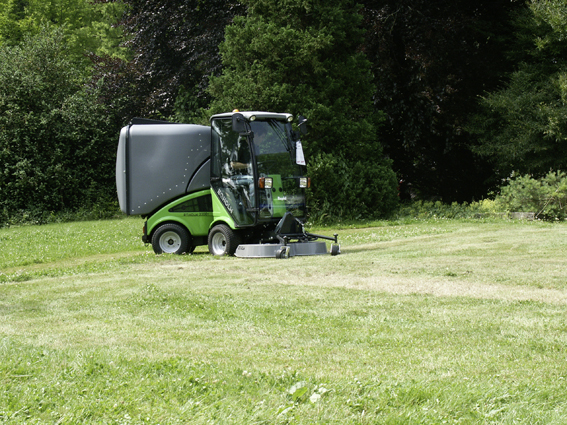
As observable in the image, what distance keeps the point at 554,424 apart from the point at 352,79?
15.9 metres

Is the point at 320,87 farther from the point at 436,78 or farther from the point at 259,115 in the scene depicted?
the point at 259,115

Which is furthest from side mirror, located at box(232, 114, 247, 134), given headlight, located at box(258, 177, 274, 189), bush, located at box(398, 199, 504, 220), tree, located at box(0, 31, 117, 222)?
tree, located at box(0, 31, 117, 222)

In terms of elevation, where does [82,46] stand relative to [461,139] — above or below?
above

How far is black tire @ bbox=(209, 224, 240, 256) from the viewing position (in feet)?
38.8

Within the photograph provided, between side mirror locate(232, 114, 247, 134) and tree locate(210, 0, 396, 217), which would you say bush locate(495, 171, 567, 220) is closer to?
tree locate(210, 0, 396, 217)

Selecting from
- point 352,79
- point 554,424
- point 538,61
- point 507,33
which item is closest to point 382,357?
point 554,424

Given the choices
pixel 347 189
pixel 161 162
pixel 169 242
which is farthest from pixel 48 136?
pixel 169 242

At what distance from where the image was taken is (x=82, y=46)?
1451 inches

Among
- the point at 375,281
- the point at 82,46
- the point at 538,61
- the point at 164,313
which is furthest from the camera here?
the point at 82,46

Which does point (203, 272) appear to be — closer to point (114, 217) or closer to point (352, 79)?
point (352, 79)

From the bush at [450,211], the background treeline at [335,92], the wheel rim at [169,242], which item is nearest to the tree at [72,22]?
the background treeline at [335,92]

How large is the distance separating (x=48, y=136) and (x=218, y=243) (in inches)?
539

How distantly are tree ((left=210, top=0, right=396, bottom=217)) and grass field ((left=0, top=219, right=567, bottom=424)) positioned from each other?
311 inches

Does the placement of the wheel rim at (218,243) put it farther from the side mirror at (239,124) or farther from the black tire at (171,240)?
the side mirror at (239,124)
